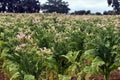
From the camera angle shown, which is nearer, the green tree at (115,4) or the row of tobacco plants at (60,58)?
the row of tobacco plants at (60,58)

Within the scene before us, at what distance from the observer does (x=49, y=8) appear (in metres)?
88.3

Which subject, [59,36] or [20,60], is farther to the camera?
[59,36]

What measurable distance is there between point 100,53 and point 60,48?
50.0 inches

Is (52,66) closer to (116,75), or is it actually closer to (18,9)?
(116,75)

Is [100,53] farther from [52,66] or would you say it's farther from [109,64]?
[52,66]

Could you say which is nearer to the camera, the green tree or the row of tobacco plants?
the row of tobacco plants

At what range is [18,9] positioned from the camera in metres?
71.6

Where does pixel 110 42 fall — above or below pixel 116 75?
above

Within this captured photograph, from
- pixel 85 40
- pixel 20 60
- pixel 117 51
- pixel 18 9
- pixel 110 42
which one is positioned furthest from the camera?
pixel 18 9

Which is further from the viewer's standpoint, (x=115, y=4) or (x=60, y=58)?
(x=115, y=4)

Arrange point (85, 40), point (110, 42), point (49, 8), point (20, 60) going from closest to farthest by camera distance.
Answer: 1. point (20, 60)
2. point (110, 42)
3. point (85, 40)
4. point (49, 8)

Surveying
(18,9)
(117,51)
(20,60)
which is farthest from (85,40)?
(18,9)

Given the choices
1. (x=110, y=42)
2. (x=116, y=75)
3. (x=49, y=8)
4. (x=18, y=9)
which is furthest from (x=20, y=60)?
(x=49, y=8)

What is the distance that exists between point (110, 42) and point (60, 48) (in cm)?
161
